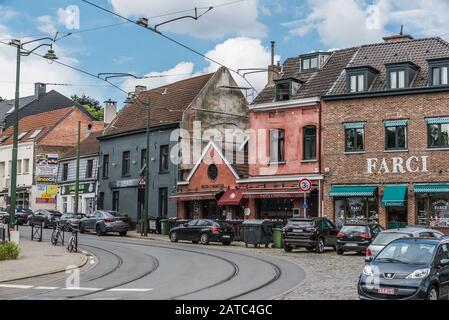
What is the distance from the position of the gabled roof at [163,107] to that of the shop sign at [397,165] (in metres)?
15.5

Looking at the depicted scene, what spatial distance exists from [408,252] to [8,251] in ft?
48.3

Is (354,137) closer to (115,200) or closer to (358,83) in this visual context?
(358,83)

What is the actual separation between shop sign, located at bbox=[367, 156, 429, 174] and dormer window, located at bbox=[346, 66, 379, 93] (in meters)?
4.00

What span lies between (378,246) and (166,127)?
27384 mm

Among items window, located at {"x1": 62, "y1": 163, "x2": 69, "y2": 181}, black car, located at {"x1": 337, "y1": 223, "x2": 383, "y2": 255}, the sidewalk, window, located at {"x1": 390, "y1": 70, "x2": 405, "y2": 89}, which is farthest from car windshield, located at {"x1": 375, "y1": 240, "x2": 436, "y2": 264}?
window, located at {"x1": 62, "y1": 163, "x2": 69, "y2": 181}

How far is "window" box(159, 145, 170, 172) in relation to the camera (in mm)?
45875

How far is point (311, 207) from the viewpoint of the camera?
3688cm

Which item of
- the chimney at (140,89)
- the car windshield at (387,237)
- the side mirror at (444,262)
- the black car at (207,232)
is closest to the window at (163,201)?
the black car at (207,232)

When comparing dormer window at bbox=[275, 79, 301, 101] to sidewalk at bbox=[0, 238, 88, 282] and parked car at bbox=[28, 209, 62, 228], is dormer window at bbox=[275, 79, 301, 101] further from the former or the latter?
parked car at bbox=[28, 209, 62, 228]

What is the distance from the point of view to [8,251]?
23.0 m

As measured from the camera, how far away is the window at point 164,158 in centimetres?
4588

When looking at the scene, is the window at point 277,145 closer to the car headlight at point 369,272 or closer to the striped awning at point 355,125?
the striped awning at point 355,125
